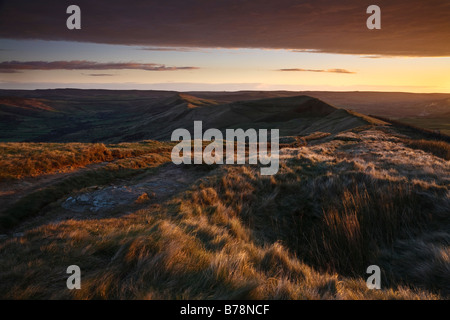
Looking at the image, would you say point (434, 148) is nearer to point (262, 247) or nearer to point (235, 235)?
point (262, 247)

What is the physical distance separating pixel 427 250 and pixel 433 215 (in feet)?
7.72

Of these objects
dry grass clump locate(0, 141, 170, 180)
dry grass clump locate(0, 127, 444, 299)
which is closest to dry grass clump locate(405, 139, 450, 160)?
dry grass clump locate(0, 127, 444, 299)

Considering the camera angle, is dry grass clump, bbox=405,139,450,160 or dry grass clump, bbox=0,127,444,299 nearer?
dry grass clump, bbox=0,127,444,299

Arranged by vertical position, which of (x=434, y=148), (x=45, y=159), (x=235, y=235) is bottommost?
(x=235, y=235)

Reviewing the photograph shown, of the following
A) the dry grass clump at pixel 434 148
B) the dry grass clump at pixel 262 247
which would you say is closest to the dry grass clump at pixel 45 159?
the dry grass clump at pixel 262 247

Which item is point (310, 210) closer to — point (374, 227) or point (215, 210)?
point (374, 227)

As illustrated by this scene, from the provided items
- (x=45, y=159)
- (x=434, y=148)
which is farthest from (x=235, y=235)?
(x=434, y=148)

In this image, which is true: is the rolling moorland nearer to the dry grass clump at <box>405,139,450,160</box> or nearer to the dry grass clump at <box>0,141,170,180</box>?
the dry grass clump at <box>0,141,170,180</box>

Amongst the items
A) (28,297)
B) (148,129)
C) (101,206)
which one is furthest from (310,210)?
(148,129)

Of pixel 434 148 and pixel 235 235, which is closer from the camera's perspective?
pixel 235 235

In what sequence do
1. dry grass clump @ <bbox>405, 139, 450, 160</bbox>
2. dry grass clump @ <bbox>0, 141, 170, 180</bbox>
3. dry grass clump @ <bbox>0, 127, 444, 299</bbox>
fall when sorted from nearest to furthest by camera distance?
dry grass clump @ <bbox>0, 127, 444, 299</bbox> → dry grass clump @ <bbox>0, 141, 170, 180</bbox> → dry grass clump @ <bbox>405, 139, 450, 160</bbox>

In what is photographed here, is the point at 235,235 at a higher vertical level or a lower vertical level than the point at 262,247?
higher

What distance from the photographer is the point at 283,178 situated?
1037cm
